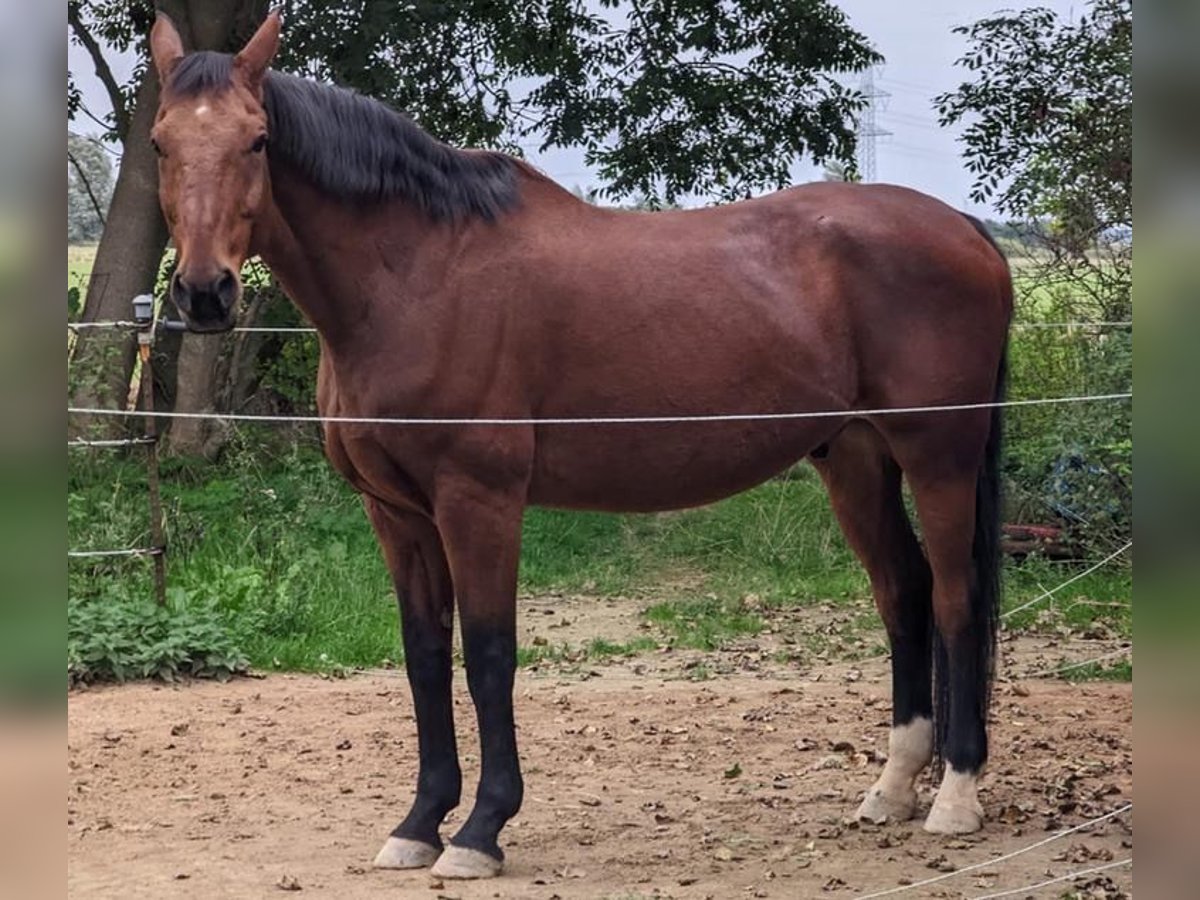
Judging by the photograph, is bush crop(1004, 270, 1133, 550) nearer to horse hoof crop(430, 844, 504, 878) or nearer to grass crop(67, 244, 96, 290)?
horse hoof crop(430, 844, 504, 878)

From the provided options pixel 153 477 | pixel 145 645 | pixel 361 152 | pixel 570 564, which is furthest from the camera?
pixel 570 564

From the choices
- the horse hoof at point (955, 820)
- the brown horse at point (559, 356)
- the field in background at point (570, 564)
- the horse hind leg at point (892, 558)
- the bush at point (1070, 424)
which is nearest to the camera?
the brown horse at point (559, 356)

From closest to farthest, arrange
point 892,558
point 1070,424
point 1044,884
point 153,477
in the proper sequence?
point 1044,884 < point 892,558 < point 153,477 < point 1070,424

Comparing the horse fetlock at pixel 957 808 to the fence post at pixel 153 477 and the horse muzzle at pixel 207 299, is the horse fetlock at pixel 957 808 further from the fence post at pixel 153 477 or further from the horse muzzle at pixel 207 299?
the fence post at pixel 153 477

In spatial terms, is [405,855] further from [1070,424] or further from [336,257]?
[1070,424]

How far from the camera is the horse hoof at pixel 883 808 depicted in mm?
4875

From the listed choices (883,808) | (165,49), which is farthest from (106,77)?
(883,808)

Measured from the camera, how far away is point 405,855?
4.41 meters

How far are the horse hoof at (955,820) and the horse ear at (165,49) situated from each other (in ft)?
9.86

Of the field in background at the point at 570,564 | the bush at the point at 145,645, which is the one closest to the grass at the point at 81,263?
the field in background at the point at 570,564

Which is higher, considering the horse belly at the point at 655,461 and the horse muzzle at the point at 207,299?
the horse muzzle at the point at 207,299

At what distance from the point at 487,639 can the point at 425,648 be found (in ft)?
0.88

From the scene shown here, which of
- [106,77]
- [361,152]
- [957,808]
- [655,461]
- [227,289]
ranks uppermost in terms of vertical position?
[106,77]
